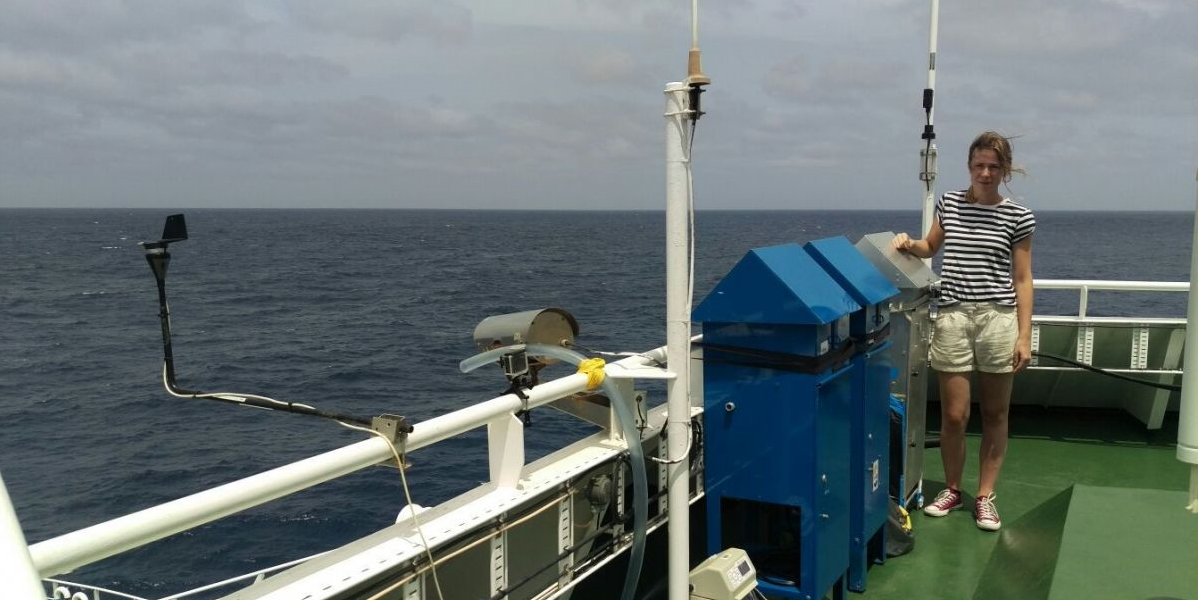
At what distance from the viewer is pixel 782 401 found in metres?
3.10

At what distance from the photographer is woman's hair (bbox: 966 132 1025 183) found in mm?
3861

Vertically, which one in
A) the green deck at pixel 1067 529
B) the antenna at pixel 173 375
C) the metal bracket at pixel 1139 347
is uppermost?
the antenna at pixel 173 375

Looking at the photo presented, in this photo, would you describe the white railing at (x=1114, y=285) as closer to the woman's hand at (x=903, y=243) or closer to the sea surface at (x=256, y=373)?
the woman's hand at (x=903, y=243)

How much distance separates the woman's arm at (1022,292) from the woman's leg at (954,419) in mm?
259

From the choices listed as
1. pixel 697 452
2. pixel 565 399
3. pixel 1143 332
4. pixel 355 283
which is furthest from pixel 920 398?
pixel 355 283

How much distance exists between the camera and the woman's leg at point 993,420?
416 cm

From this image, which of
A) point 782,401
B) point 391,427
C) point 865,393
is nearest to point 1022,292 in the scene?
point 865,393

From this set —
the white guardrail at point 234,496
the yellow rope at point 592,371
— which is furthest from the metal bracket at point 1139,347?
the white guardrail at point 234,496

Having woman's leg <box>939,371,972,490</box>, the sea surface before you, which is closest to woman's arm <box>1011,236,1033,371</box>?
woman's leg <box>939,371,972,490</box>

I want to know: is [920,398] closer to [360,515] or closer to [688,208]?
[688,208]

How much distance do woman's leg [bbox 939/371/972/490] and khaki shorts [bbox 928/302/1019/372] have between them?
0.23 feet

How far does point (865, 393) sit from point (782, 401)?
606 millimetres

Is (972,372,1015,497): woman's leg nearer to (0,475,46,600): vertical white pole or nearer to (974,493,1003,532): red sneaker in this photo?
(974,493,1003,532): red sneaker

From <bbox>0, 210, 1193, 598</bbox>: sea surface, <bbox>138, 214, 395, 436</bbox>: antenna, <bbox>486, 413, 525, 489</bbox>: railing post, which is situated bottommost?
<bbox>0, 210, 1193, 598</bbox>: sea surface
